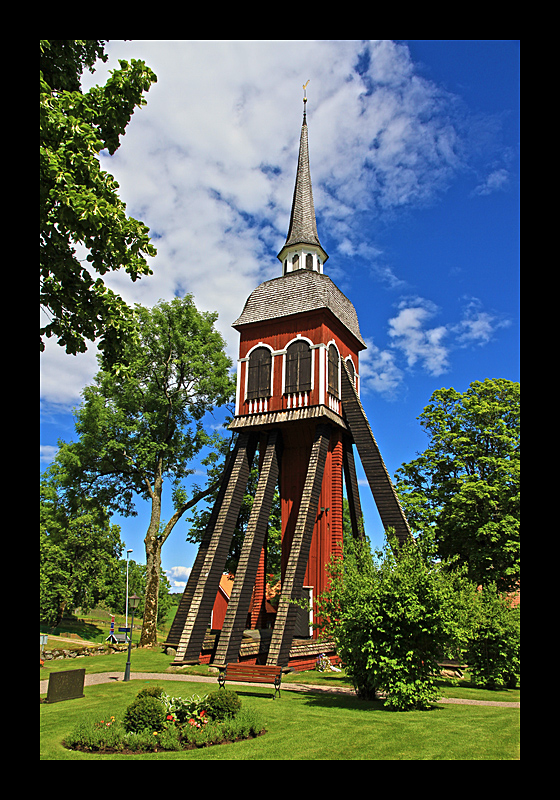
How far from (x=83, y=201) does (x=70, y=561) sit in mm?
39847

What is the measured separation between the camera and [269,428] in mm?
24625

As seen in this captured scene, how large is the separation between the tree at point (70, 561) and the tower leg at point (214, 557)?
17.4 meters

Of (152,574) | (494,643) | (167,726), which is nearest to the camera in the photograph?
(167,726)

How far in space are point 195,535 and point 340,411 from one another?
11.1 m

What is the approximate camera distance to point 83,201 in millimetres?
9539

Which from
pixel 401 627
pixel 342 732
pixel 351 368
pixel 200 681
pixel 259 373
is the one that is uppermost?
pixel 351 368

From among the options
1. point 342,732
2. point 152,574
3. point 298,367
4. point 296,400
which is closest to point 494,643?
point 342,732

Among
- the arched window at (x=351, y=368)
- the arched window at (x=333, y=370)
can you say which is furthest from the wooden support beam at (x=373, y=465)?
the arched window at (x=351, y=368)

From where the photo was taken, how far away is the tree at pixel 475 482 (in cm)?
2438

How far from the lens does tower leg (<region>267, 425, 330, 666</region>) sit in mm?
18734

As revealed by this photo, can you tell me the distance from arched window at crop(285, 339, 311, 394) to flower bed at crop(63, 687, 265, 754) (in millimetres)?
14958

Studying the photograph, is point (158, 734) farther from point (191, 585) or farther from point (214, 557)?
point (191, 585)

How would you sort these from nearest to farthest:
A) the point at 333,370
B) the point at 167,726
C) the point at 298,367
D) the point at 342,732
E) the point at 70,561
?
Answer: the point at 167,726 < the point at 342,732 < the point at 298,367 < the point at 333,370 < the point at 70,561
